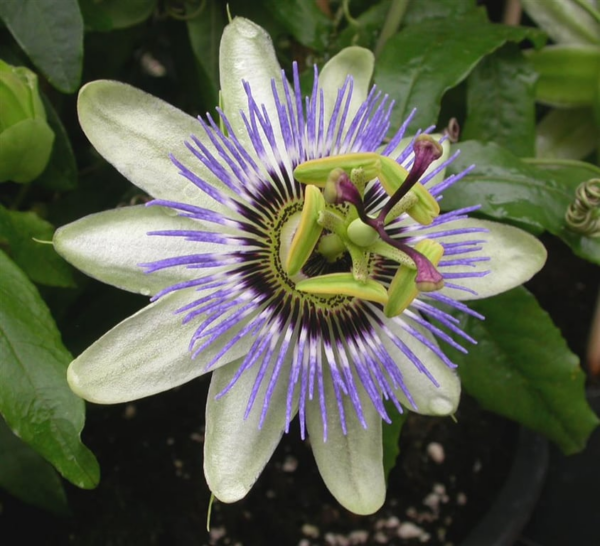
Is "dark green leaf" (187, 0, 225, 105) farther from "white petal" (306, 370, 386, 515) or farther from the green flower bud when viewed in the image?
"white petal" (306, 370, 386, 515)

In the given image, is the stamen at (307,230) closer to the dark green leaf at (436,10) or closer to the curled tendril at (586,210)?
the curled tendril at (586,210)

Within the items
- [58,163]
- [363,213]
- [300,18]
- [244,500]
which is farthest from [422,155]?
[244,500]

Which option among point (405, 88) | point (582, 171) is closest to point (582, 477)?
point (582, 171)

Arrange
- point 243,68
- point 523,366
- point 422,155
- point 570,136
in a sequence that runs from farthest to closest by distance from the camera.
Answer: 1. point 570,136
2. point 523,366
3. point 243,68
4. point 422,155

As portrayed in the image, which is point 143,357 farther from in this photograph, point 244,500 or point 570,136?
point 570,136

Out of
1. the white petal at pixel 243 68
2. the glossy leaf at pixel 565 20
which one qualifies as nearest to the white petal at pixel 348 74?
the white petal at pixel 243 68

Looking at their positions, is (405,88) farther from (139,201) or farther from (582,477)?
(582,477)
